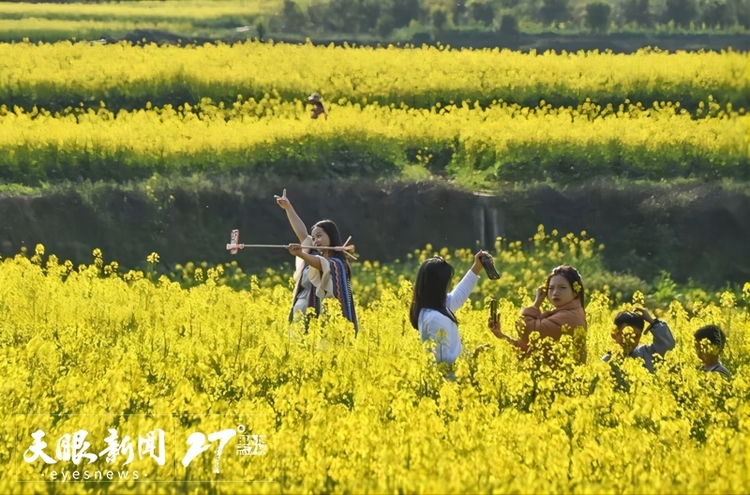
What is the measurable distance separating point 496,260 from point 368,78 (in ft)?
5.80

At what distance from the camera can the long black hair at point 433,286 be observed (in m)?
6.48

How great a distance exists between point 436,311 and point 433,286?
0.44ft

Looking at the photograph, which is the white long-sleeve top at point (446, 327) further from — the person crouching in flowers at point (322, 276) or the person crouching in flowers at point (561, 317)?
the person crouching in flowers at point (322, 276)

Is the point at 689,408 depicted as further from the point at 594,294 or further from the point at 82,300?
the point at 82,300

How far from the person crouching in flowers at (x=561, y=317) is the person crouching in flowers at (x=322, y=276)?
98 cm

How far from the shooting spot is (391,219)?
859cm

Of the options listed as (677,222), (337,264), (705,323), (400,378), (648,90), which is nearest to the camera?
(400,378)

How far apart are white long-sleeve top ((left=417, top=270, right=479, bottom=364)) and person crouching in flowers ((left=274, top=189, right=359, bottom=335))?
635mm

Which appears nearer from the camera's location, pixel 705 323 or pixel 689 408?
pixel 689 408

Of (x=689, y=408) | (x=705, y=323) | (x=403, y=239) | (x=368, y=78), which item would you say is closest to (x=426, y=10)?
(x=368, y=78)

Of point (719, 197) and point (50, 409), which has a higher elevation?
point (719, 197)

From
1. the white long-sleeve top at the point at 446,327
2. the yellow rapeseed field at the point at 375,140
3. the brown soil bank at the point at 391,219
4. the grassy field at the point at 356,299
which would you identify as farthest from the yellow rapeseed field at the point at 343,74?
the white long-sleeve top at the point at 446,327

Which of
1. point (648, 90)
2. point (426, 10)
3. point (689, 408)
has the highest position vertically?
point (426, 10)

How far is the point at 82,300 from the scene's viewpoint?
25.9ft
